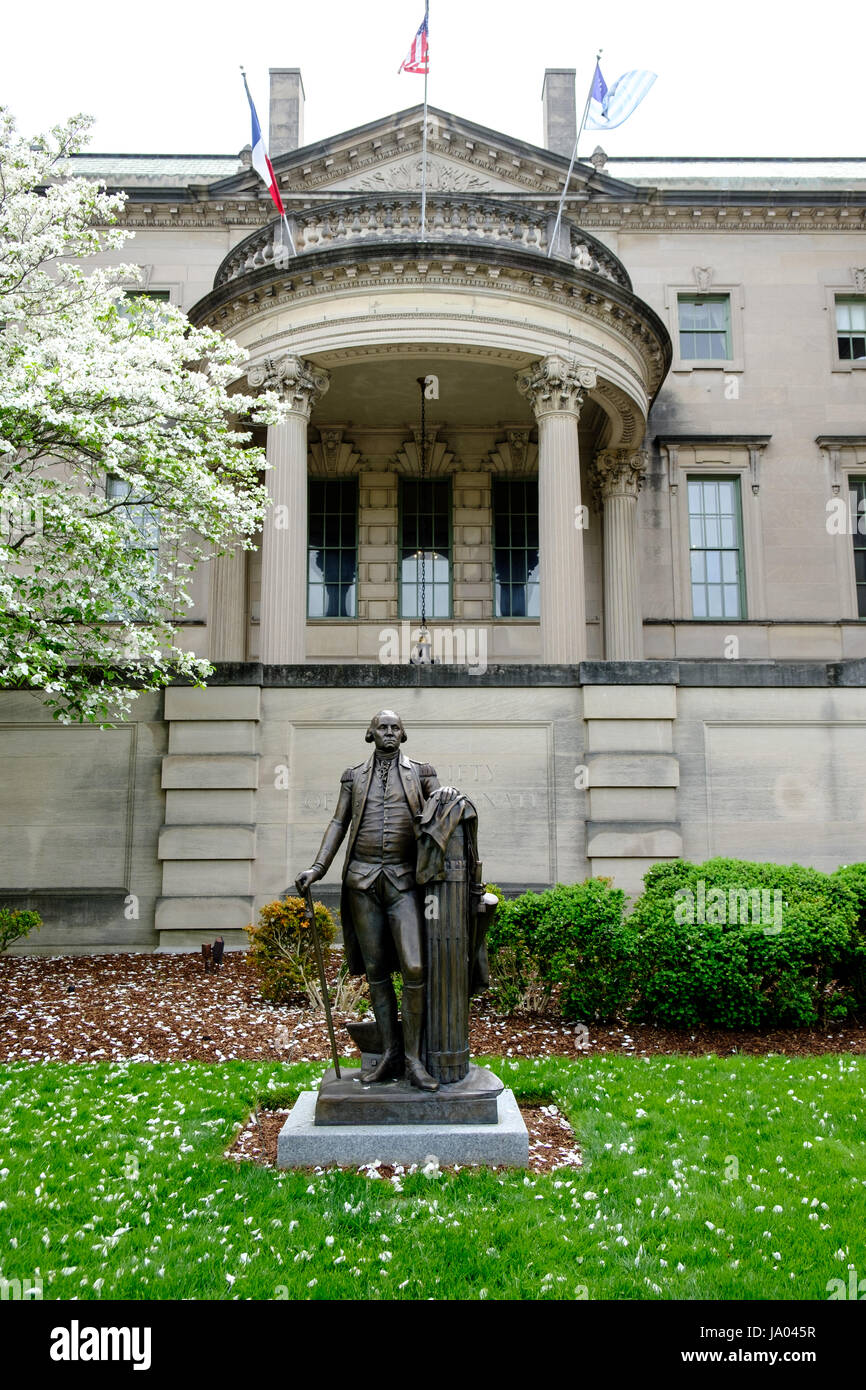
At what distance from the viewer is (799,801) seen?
1396 centimetres

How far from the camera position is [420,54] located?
18.3m

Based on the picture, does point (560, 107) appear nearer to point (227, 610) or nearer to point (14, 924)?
point (227, 610)

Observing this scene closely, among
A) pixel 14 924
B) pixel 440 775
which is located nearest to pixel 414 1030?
pixel 440 775

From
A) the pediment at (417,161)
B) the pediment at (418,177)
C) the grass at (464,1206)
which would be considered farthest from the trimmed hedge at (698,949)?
the pediment at (418,177)

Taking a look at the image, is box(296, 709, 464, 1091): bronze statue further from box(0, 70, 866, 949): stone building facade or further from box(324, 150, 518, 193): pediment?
box(324, 150, 518, 193): pediment

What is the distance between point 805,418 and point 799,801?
42.2 ft

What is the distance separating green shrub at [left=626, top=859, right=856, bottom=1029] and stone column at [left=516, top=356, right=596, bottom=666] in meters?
6.21

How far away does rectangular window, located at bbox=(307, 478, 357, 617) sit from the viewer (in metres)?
22.8

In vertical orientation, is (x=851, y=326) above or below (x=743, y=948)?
above

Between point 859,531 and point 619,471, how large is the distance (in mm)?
6318

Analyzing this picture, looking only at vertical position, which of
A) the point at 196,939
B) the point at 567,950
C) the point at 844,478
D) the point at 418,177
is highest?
the point at 418,177

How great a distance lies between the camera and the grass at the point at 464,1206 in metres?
4.68

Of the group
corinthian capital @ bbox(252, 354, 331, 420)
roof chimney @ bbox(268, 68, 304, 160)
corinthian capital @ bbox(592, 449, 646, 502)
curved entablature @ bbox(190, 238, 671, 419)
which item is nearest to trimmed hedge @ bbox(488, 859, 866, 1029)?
corinthian capital @ bbox(252, 354, 331, 420)
